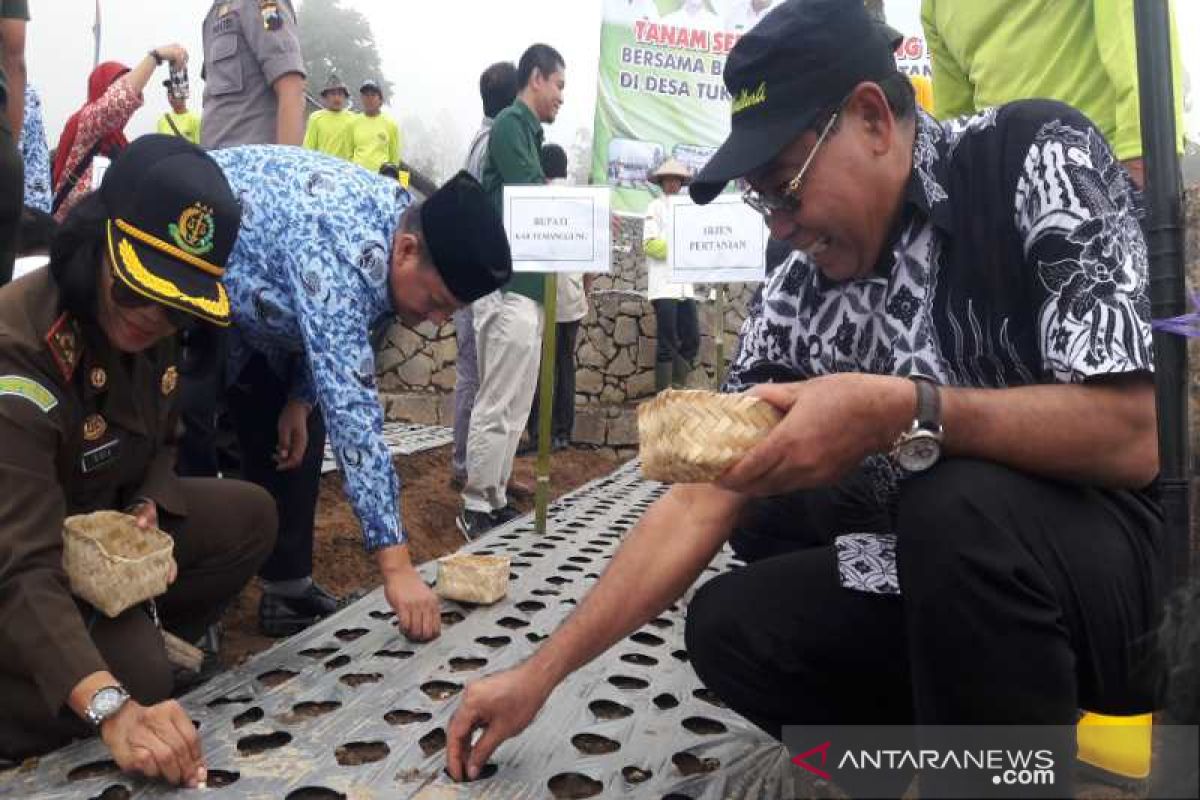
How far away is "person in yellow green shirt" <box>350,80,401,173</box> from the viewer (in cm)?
768

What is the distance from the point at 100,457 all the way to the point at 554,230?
2.08 metres

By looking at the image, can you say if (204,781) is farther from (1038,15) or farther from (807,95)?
(1038,15)

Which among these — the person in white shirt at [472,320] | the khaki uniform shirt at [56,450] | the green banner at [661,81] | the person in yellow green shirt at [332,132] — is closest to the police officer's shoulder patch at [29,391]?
the khaki uniform shirt at [56,450]

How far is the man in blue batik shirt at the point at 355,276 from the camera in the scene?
2.08m

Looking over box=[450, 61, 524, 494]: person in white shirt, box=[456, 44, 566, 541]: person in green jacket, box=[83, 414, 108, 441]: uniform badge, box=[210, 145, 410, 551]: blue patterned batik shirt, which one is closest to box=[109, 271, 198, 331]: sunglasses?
box=[83, 414, 108, 441]: uniform badge

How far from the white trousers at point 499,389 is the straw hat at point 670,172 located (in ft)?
10.1

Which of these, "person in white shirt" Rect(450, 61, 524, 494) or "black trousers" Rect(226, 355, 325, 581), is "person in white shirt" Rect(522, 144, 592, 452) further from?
"black trousers" Rect(226, 355, 325, 581)

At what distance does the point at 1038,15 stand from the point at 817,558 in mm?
1480

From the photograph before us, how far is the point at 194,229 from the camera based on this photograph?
1708 mm

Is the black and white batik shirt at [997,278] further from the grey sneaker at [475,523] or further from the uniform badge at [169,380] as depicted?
the grey sneaker at [475,523]

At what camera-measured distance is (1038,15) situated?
84.5 inches

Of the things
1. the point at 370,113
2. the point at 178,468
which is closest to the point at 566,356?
the point at 370,113

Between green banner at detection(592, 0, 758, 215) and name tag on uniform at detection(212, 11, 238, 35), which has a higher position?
green banner at detection(592, 0, 758, 215)

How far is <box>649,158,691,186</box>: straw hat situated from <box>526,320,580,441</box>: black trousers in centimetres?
130
